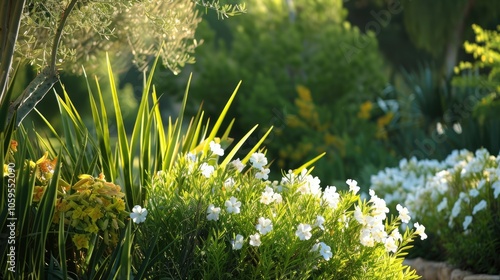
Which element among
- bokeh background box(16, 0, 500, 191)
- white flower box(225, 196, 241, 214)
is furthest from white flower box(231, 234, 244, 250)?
bokeh background box(16, 0, 500, 191)

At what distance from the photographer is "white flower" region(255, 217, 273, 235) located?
3748 millimetres

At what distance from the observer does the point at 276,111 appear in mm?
16469

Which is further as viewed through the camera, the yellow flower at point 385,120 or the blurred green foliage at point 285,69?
the blurred green foliage at point 285,69

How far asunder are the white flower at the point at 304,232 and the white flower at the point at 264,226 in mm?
128

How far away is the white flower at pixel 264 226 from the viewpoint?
3.75m

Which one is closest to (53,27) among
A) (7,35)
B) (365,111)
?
(7,35)

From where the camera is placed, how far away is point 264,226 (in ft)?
12.4

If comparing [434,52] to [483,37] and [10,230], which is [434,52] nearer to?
[483,37]

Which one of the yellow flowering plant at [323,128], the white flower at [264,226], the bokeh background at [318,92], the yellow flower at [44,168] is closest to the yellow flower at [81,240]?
the yellow flower at [44,168]

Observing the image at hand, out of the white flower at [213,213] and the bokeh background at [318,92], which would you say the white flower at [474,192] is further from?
the bokeh background at [318,92]

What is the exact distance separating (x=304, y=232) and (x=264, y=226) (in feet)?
0.60

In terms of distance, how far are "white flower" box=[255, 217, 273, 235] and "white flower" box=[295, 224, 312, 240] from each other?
0.42ft

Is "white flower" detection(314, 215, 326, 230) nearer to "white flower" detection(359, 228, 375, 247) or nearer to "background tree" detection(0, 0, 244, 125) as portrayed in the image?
"white flower" detection(359, 228, 375, 247)

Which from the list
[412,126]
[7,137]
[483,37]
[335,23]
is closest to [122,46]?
[7,137]
